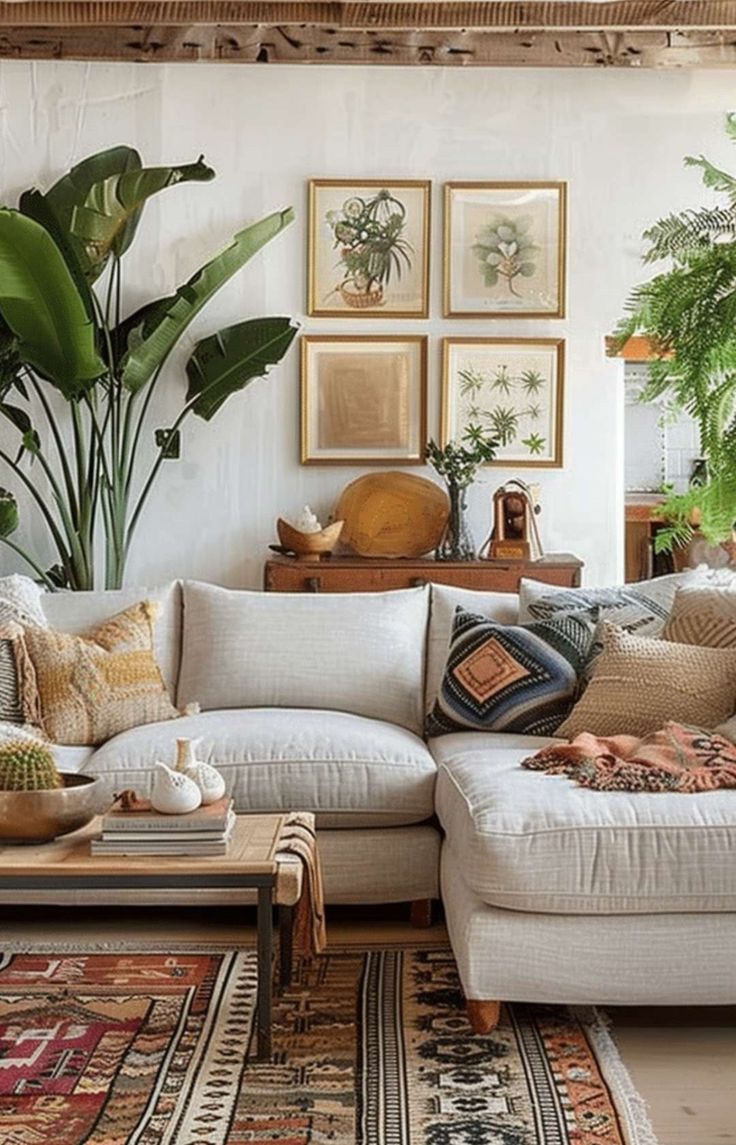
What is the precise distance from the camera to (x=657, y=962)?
10.6 ft

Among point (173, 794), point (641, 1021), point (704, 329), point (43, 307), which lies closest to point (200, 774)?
point (173, 794)

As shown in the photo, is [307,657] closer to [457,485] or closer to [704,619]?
[704,619]

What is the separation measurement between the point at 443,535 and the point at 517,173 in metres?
1.37

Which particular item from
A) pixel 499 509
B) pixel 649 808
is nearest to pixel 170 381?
pixel 499 509

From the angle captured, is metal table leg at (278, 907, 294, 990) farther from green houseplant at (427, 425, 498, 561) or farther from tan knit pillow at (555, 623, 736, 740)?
green houseplant at (427, 425, 498, 561)

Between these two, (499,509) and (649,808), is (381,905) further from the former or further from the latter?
(499,509)

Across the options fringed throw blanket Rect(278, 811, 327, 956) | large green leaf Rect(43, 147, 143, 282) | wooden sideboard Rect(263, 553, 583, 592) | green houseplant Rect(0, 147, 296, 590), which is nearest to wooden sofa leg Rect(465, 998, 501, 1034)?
fringed throw blanket Rect(278, 811, 327, 956)

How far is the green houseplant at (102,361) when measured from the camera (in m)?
5.56

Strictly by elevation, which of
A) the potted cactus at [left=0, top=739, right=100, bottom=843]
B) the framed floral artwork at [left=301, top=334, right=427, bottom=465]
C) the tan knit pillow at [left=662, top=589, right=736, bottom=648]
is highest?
the framed floral artwork at [left=301, top=334, right=427, bottom=465]

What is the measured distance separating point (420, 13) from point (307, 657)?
2.38 meters

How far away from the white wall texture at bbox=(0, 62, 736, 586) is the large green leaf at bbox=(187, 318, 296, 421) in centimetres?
25

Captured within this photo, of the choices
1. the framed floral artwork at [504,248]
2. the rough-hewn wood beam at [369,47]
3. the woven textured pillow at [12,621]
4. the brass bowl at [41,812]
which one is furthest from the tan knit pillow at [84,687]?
the rough-hewn wood beam at [369,47]

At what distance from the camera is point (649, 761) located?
353 centimetres

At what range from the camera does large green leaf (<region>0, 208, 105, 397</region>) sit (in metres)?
5.21
